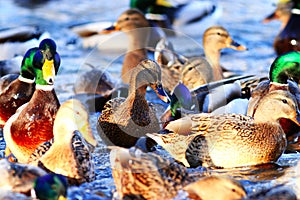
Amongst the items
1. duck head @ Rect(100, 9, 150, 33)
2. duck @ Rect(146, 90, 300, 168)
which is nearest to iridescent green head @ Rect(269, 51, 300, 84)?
duck @ Rect(146, 90, 300, 168)

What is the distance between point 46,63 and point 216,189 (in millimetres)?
2393

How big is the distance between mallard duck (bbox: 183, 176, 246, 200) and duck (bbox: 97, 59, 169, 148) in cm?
160

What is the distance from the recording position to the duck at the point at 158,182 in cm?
539

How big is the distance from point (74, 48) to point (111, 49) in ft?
1.62

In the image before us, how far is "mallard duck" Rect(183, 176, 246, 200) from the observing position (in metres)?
5.35

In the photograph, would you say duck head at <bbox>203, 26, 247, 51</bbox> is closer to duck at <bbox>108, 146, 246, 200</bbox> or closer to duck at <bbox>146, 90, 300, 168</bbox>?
duck at <bbox>146, 90, 300, 168</bbox>

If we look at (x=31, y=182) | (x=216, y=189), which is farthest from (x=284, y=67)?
(x=31, y=182)

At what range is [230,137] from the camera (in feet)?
21.3

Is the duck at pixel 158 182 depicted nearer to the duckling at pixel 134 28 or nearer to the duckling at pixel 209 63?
the duckling at pixel 209 63

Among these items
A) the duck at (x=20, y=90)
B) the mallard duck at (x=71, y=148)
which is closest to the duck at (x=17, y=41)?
the duck at (x=20, y=90)

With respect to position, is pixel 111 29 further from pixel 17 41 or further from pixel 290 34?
pixel 290 34

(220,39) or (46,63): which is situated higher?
(46,63)

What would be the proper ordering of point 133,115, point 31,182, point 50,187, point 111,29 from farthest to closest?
point 111,29 < point 133,115 < point 31,182 < point 50,187

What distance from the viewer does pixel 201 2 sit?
13.2 m
